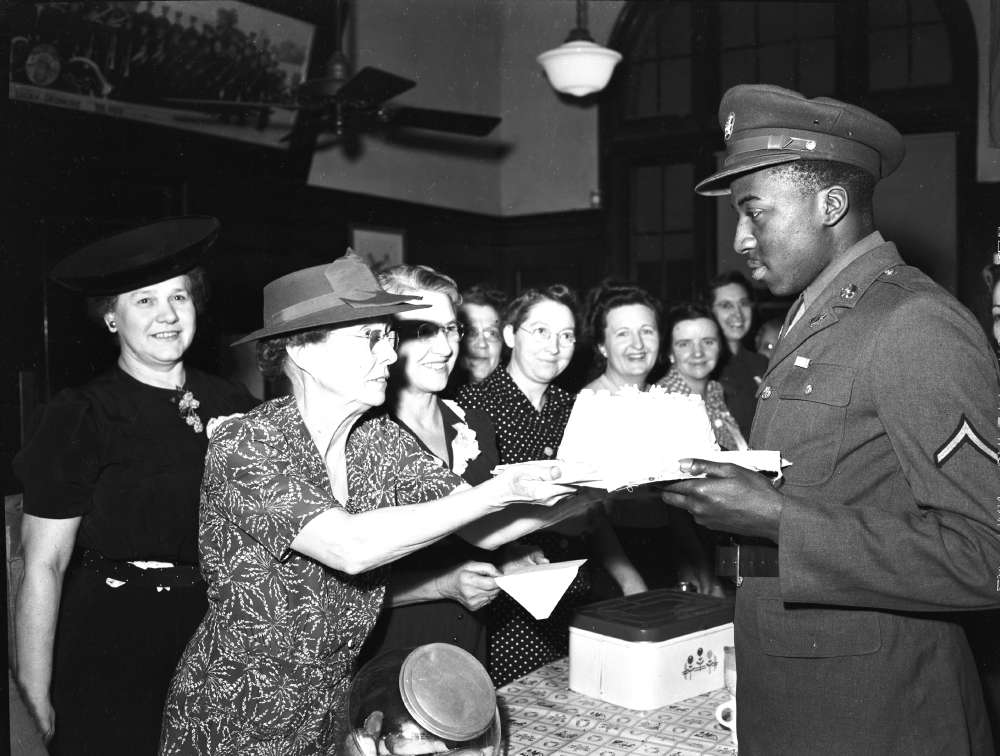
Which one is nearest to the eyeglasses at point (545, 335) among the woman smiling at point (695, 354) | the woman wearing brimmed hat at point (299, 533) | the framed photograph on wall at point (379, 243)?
the woman smiling at point (695, 354)

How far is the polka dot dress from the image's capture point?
3.34 m

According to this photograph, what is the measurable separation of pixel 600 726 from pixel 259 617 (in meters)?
0.76

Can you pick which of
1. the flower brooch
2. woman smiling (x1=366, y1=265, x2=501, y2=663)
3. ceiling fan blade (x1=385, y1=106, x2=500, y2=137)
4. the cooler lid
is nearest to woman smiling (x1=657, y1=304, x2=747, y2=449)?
woman smiling (x1=366, y1=265, x2=501, y2=663)

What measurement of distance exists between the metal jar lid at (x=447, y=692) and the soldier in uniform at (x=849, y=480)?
50cm

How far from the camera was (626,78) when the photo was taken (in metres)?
9.18

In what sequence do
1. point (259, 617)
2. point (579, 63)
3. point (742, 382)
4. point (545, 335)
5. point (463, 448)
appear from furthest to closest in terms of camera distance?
1. point (579, 63)
2. point (742, 382)
3. point (545, 335)
4. point (463, 448)
5. point (259, 617)

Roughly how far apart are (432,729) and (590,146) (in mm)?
8333

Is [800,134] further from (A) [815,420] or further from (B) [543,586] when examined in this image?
(B) [543,586]

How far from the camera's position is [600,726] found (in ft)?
6.73

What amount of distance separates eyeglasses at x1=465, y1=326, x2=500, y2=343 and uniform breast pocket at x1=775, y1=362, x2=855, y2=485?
2544mm

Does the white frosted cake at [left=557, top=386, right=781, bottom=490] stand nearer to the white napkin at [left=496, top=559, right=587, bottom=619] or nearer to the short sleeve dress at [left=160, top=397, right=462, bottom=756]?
the white napkin at [left=496, top=559, right=587, bottom=619]

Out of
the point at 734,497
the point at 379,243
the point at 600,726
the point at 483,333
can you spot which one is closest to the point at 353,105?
the point at 483,333

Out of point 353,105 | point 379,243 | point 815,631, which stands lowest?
point 815,631

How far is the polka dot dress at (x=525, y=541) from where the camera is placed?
3.34m
